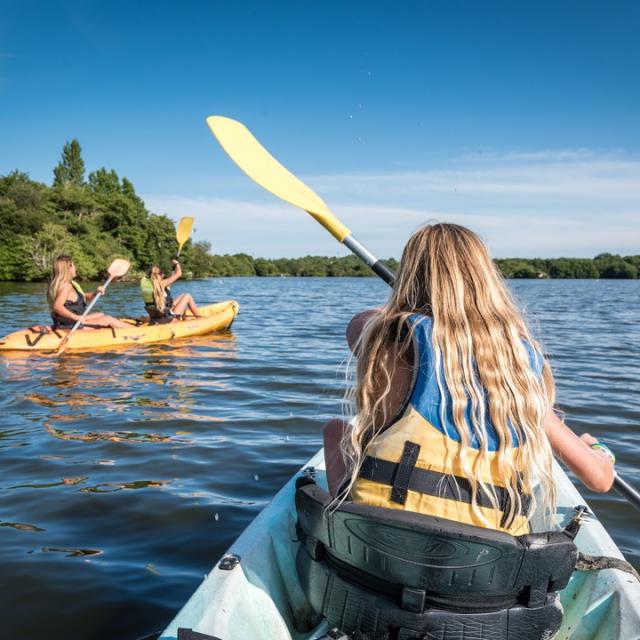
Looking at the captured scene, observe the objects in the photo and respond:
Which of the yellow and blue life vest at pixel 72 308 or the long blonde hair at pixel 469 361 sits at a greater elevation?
the long blonde hair at pixel 469 361

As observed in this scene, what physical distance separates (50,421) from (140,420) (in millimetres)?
768

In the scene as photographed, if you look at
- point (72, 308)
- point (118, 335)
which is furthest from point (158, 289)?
point (72, 308)

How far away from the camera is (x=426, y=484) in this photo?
1.65 meters

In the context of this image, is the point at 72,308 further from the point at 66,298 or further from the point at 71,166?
the point at 71,166

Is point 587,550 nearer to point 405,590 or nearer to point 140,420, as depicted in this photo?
point 405,590

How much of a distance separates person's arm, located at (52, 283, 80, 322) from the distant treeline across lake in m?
28.1

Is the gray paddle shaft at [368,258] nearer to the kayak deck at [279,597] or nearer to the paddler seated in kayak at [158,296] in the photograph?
the kayak deck at [279,597]

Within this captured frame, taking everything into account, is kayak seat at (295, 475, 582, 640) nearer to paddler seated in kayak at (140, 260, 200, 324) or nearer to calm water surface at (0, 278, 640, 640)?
calm water surface at (0, 278, 640, 640)

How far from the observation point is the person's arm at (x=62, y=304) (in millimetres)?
9609

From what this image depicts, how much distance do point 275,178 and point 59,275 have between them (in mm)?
6711

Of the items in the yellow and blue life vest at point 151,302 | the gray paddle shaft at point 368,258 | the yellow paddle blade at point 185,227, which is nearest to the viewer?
the gray paddle shaft at point 368,258

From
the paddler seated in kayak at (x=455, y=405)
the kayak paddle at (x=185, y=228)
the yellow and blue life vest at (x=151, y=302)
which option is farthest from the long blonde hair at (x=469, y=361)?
the kayak paddle at (x=185, y=228)

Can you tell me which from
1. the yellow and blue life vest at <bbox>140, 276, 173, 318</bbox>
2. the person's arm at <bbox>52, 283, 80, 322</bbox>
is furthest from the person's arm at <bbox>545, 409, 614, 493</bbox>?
the yellow and blue life vest at <bbox>140, 276, 173, 318</bbox>

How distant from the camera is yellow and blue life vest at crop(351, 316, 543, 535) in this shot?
1.65 metres
